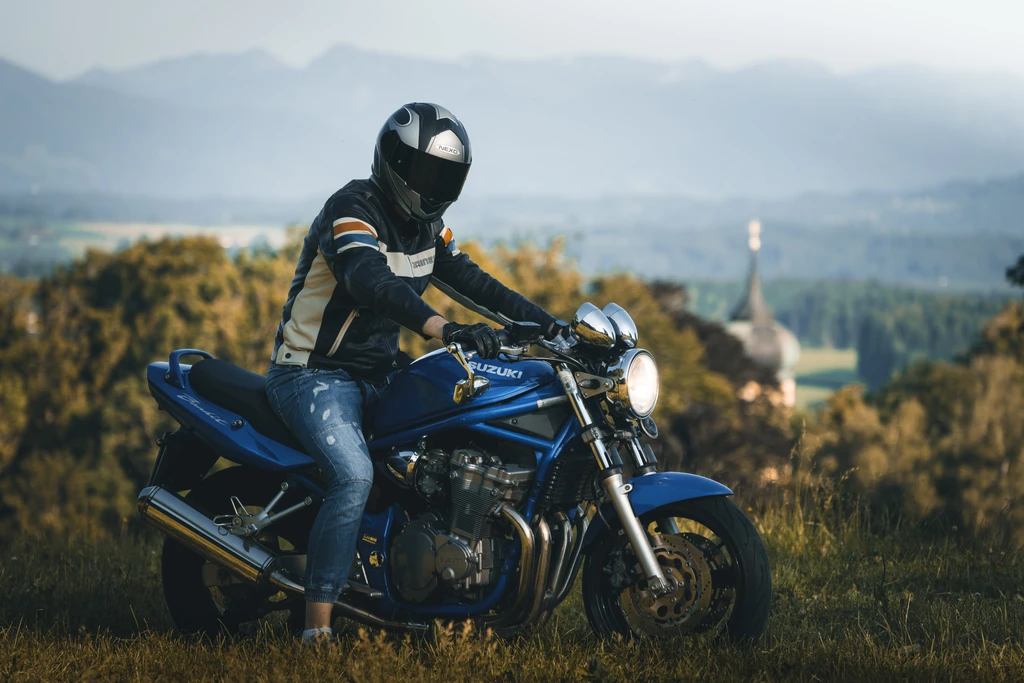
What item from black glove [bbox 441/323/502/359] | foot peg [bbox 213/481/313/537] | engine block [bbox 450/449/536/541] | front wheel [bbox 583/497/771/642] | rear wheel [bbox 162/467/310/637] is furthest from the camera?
rear wheel [bbox 162/467/310/637]

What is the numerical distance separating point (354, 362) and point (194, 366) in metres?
0.89

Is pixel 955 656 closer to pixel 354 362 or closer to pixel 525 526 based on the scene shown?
pixel 525 526

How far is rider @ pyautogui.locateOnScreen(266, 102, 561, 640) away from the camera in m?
4.66

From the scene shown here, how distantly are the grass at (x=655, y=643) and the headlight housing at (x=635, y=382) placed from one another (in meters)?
0.92

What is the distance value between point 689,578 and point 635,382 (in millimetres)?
787

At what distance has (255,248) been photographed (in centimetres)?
6344

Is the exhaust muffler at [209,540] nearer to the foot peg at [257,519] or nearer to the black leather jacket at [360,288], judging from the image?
the foot peg at [257,519]

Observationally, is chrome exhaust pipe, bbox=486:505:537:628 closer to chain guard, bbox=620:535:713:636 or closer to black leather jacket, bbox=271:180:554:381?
chain guard, bbox=620:535:713:636

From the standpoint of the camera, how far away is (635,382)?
4418 mm

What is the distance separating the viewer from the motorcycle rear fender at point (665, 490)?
442cm

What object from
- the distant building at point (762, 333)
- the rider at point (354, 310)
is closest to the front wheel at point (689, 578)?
the rider at point (354, 310)

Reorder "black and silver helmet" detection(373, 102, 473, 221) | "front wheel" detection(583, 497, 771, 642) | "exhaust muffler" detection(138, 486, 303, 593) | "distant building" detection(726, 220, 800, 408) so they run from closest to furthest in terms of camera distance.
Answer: "front wheel" detection(583, 497, 771, 642), "black and silver helmet" detection(373, 102, 473, 221), "exhaust muffler" detection(138, 486, 303, 593), "distant building" detection(726, 220, 800, 408)

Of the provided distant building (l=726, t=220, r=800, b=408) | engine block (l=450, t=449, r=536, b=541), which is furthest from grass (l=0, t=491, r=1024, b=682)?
distant building (l=726, t=220, r=800, b=408)

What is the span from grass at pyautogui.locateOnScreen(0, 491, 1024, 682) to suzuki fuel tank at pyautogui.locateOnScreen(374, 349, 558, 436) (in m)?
0.86
